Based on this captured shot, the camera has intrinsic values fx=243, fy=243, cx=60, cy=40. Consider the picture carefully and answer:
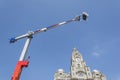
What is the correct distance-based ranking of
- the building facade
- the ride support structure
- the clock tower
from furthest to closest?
1. the clock tower
2. the building facade
3. the ride support structure

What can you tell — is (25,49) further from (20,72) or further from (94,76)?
A: (94,76)

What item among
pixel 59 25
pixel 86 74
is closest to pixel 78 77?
pixel 86 74

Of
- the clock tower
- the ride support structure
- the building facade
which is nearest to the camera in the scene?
the ride support structure

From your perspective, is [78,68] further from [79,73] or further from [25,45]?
[25,45]

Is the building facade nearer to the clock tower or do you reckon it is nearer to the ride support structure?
the clock tower

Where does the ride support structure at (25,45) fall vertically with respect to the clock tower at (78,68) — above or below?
below

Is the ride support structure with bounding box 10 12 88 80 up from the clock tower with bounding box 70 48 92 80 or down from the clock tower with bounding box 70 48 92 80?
down

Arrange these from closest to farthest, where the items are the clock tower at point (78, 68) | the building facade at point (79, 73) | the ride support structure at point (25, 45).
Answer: the ride support structure at point (25, 45) → the building facade at point (79, 73) → the clock tower at point (78, 68)

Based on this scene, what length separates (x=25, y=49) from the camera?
122 ft

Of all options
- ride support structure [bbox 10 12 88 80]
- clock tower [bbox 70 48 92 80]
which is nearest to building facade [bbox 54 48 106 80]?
clock tower [bbox 70 48 92 80]

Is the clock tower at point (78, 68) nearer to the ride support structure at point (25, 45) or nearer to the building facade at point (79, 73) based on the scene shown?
the building facade at point (79, 73)

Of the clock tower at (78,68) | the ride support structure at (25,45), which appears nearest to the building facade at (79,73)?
the clock tower at (78,68)

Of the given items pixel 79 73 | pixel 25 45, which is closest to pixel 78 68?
pixel 79 73

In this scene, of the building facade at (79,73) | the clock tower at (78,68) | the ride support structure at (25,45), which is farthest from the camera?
the clock tower at (78,68)
